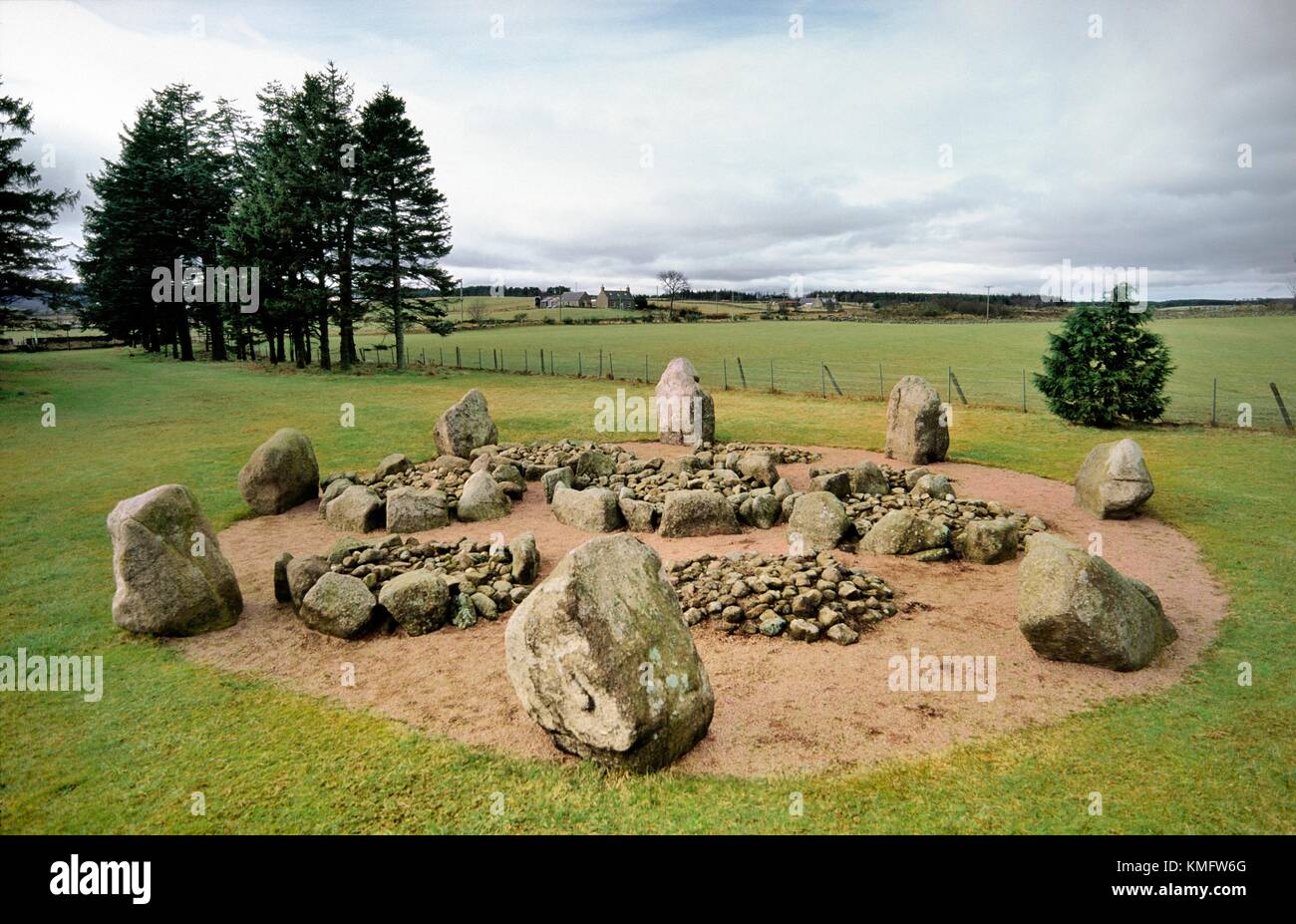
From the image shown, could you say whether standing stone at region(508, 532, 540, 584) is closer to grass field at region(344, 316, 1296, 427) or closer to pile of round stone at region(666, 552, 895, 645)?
pile of round stone at region(666, 552, 895, 645)

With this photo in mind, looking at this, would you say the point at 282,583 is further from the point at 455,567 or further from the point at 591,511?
the point at 591,511

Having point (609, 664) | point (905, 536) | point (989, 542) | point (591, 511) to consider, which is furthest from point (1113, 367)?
point (609, 664)

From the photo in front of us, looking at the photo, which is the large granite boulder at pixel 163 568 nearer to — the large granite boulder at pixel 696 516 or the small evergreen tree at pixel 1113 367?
the large granite boulder at pixel 696 516

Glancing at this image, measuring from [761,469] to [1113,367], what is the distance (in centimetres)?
1560

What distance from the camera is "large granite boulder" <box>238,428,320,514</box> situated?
14.3 meters

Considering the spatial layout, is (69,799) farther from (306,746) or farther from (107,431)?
(107,431)

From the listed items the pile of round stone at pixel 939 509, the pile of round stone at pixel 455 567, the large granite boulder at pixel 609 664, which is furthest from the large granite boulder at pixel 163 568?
the pile of round stone at pixel 939 509

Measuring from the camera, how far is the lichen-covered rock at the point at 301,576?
381 inches

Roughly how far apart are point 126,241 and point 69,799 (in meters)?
54.9

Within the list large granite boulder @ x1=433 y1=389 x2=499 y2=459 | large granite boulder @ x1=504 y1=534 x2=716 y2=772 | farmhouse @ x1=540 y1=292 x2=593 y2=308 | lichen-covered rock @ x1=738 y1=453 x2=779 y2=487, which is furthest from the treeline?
farmhouse @ x1=540 y1=292 x2=593 y2=308

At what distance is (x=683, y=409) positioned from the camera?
20391mm

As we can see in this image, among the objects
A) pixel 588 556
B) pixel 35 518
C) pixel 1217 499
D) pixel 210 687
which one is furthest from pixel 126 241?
pixel 1217 499

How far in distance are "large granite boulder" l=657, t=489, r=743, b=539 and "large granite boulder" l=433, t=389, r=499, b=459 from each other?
24.5ft
